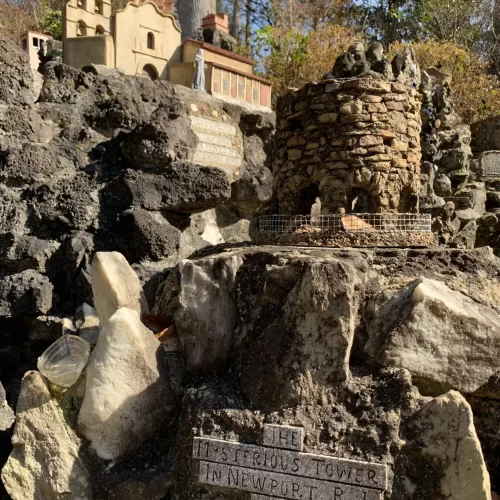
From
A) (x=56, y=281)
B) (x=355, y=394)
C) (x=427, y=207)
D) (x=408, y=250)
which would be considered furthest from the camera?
(x=427, y=207)

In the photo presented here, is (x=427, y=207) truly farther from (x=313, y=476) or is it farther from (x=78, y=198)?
(x=313, y=476)

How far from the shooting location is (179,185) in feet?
22.7

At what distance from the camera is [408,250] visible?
3.61 metres

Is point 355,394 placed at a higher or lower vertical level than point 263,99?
lower

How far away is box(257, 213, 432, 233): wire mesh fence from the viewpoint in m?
4.54

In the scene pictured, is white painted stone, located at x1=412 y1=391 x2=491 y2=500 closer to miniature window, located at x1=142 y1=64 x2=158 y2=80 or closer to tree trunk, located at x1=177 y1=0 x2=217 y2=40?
miniature window, located at x1=142 y1=64 x2=158 y2=80

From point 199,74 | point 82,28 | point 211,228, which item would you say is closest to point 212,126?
point 211,228

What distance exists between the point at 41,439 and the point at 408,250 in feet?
8.07

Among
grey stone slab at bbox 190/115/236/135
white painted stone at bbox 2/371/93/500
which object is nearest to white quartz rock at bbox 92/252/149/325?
white painted stone at bbox 2/371/93/500

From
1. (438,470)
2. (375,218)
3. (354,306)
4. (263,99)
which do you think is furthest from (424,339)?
(263,99)

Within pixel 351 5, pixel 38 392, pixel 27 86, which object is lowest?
pixel 38 392

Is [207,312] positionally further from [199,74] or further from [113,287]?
[199,74]

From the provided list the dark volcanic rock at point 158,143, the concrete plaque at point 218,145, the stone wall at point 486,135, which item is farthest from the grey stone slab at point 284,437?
the stone wall at point 486,135

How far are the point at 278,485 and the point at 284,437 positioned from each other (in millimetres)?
235
